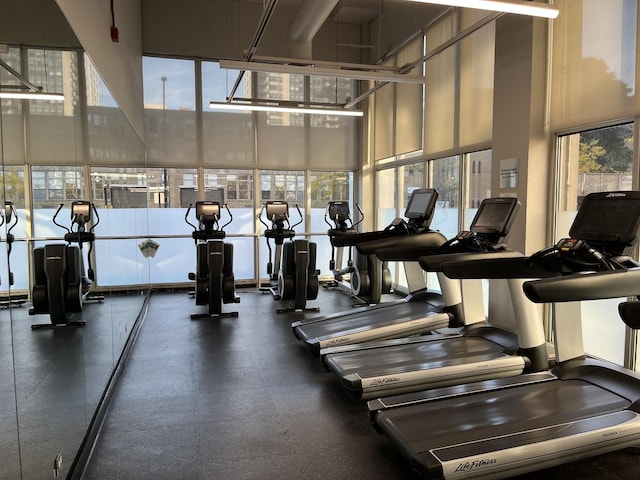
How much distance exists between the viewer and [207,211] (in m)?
7.32

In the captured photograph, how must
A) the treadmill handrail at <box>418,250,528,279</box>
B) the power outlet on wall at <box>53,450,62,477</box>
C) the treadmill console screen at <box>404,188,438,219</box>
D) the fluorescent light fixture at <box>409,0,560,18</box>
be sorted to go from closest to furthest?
the power outlet on wall at <box>53,450,62,477</box> → the treadmill handrail at <box>418,250,528,279</box> → the fluorescent light fixture at <box>409,0,560,18</box> → the treadmill console screen at <box>404,188,438,219</box>

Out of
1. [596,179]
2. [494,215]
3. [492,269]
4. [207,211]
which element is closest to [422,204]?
[494,215]

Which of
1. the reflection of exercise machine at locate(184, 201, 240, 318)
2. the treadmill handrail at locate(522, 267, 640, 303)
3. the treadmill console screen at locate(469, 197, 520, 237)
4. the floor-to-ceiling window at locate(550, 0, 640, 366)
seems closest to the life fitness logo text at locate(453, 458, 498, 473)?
the treadmill handrail at locate(522, 267, 640, 303)

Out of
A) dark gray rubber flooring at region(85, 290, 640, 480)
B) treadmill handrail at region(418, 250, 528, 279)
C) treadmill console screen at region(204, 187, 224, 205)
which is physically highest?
treadmill console screen at region(204, 187, 224, 205)

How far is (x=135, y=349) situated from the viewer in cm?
493

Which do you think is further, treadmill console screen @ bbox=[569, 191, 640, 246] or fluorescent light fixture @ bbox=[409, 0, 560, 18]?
fluorescent light fixture @ bbox=[409, 0, 560, 18]

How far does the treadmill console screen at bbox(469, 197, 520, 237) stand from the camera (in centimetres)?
378

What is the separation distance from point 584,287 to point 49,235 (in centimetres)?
270

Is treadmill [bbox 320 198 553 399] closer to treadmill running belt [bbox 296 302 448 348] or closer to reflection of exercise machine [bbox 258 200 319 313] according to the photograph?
treadmill running belt [bbox 296 302 448 348]

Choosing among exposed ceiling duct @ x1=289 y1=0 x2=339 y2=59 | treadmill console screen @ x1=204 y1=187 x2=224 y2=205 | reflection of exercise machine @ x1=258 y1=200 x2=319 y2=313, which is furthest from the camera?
treadmill console screen @ x1=204 y1=187 x2=224 y2=205

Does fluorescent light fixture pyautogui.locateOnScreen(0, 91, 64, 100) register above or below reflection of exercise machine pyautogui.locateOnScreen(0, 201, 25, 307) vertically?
above

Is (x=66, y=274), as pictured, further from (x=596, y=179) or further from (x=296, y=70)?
(x=596, y=179)

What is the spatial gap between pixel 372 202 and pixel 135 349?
17.7 ft

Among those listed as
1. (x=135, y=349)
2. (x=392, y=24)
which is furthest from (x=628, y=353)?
(x=392, y=24)
